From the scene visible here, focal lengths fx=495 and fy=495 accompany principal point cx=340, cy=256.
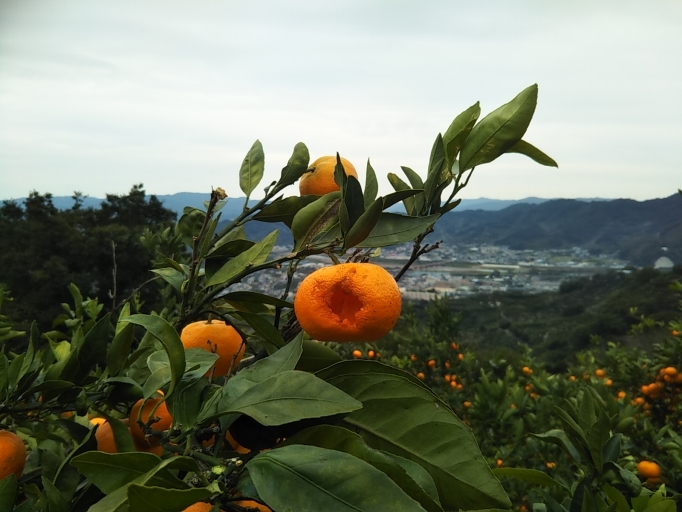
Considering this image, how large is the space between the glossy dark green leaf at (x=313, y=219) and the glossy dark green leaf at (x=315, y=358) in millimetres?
133

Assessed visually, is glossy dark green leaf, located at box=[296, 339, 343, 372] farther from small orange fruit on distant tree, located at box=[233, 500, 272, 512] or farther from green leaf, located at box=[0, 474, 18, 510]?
green leaf, located at box=[0, 474, 18, 510]

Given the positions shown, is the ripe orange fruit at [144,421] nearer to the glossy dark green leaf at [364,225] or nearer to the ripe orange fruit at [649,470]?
the glossy dark green leaf at [364,225]

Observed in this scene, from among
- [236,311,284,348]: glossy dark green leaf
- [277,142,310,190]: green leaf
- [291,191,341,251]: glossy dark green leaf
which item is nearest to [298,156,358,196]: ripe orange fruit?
[277,142,310,190]: green leaf

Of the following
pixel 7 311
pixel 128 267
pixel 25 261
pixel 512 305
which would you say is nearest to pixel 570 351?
pixel 512 305

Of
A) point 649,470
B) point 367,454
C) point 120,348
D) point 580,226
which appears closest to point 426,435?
point 367,454

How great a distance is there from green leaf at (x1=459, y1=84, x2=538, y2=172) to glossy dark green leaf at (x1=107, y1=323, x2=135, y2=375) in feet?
1.56

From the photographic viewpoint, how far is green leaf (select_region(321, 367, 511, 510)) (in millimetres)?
427

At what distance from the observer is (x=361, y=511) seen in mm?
350

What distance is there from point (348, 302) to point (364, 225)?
0.31 feet

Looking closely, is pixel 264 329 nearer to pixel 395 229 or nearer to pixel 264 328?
pixel 264 328

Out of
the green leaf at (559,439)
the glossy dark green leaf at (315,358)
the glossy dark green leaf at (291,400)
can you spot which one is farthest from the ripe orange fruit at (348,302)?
the green leaf at (559,439)

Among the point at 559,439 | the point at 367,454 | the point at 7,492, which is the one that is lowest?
the point at 559,439

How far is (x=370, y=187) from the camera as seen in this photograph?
2.02 ft

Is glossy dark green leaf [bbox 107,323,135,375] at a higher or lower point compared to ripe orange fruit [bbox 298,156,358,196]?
lower
